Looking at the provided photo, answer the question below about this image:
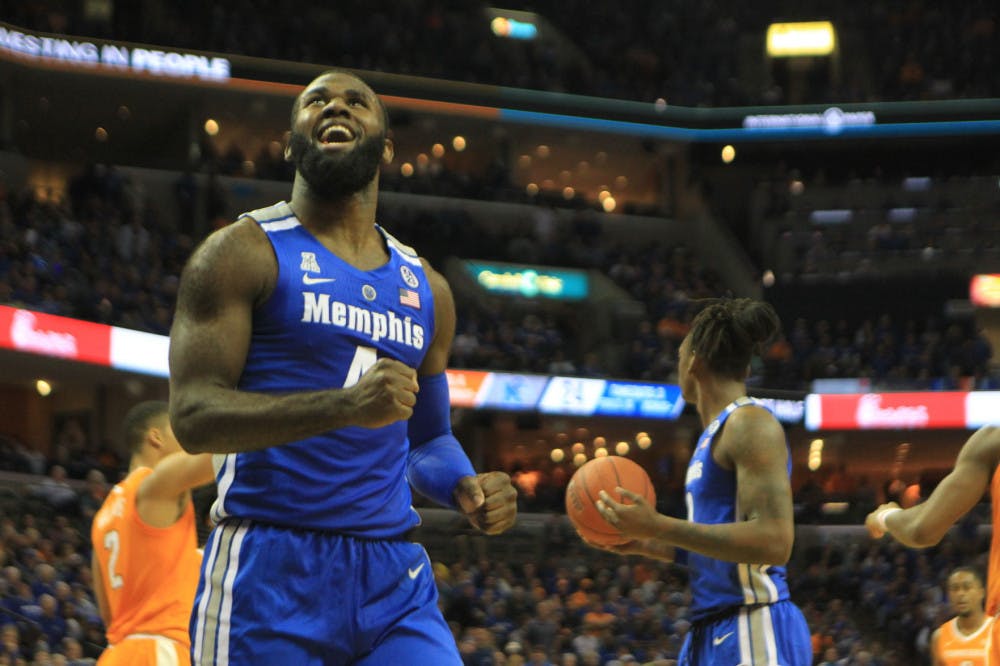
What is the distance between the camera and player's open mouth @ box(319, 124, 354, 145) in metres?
3.88

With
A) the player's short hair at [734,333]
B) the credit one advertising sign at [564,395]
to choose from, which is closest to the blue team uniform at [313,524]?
the player's short hair at [734,333]

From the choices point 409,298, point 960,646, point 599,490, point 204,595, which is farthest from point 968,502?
point 960,646

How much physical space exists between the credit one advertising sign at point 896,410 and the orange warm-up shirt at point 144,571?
2426 cm

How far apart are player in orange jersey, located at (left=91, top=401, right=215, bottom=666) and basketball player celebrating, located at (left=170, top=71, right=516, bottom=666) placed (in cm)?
202

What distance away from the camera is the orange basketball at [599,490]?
16.8ft

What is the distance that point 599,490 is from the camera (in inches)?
203

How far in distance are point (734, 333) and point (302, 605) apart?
2.29 metres

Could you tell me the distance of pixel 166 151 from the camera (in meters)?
31.5

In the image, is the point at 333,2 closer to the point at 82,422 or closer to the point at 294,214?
the point at 82,422

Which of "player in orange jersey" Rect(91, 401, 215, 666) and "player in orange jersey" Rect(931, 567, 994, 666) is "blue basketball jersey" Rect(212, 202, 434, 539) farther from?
"player in orange jersey" Rect(931, 567, 994, 666)

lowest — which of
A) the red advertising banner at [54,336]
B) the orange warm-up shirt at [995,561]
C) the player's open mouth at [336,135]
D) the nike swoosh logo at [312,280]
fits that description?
the orange warm-up shirt at [995,561]

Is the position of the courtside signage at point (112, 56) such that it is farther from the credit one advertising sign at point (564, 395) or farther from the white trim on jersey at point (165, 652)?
the white trim on jersey at point (165, 652)

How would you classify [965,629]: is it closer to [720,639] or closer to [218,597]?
[720,639]

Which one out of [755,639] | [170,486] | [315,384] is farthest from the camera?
[170,486]
